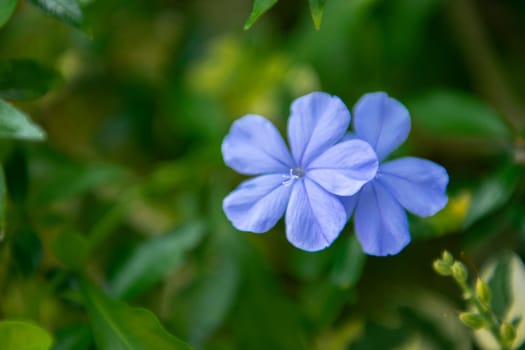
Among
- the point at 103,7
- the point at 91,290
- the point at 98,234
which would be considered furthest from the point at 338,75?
the point at 91,290

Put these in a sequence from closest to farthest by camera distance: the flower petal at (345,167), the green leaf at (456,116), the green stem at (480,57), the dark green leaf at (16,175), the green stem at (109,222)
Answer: the flower petal at (345,167) < the dark green leaf at (16,175) < the green stem at (109,222) < the green leaf at (456,116) < the green stem at (480,57)

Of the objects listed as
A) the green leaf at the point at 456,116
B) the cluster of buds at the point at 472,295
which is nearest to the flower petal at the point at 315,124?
the cluster of buds at the point at 472,295

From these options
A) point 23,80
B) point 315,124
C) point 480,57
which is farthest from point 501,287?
point 480,57

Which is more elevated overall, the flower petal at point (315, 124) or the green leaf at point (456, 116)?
the flower petal at point (315, 124)

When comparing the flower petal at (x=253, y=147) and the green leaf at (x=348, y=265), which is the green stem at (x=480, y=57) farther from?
the flower petal at (x=253, y=147)

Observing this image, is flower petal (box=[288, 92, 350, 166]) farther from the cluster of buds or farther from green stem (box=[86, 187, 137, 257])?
green stem (box=[86, 187, 137, 257])

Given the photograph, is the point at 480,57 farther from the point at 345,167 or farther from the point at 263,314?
the point at 345,167
